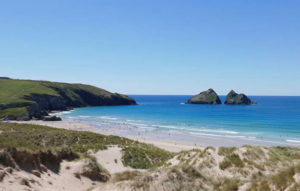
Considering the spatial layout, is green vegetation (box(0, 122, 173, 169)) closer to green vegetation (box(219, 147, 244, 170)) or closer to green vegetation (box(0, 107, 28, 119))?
green vegetation (box(219, 147, 244, 170))

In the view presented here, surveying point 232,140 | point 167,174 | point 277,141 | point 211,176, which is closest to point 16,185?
point 167,174

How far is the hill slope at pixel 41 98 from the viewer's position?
3292 inches

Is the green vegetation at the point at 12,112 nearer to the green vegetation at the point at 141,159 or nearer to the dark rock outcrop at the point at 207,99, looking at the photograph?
the green vegetation at the point at 141,159

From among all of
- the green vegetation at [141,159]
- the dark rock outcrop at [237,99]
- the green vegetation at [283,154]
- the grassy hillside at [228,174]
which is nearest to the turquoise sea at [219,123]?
the green vegetation at [141,159]

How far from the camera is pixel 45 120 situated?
78.5m

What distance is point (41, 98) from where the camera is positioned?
373 feet

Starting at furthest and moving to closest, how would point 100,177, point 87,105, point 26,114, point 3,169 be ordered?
point 87,105 < point 26,114 < point 100,177 < point 3,169

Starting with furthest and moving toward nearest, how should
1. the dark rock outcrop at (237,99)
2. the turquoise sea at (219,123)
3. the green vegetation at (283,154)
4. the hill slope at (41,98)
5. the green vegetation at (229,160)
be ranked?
the dark rock outcrop at (237,99) < the hill slope at (41,98) < the turquoise sea at (219,123) < the green vegetation at (283,154) < the green vegetation at (229,160)

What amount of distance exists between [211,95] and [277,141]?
5943 inches

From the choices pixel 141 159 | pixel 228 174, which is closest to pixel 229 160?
pixel 228 174

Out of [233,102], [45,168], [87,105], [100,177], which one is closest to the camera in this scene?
[45,168]

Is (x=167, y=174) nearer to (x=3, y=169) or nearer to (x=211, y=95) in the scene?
(x=3, y=169)

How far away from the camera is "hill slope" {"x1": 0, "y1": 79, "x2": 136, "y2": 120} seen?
83625mm

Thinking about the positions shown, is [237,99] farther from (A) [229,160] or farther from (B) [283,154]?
(A) [229,160]
